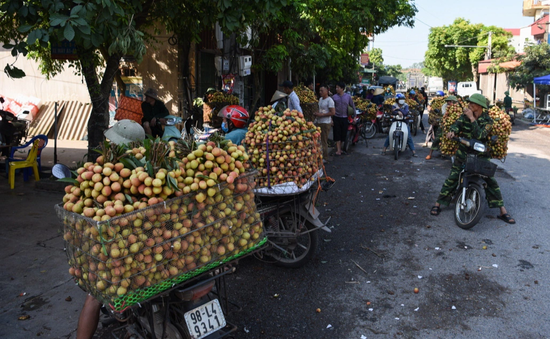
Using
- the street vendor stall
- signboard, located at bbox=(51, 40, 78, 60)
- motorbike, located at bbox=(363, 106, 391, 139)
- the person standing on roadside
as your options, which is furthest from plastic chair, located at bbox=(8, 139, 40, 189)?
the street vendor stall

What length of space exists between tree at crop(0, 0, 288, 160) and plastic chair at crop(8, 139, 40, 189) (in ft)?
4.95

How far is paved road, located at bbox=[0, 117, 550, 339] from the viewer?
12.8 feet

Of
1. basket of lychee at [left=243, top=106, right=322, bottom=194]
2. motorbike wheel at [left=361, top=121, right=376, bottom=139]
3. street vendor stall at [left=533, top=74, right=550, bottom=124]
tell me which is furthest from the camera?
street vendor stall at [left=533, top=74, right=550, bottom=124]

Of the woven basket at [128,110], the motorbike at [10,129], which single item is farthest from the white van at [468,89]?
the motorbike at [10,129]

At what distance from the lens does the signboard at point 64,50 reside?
7.49 m

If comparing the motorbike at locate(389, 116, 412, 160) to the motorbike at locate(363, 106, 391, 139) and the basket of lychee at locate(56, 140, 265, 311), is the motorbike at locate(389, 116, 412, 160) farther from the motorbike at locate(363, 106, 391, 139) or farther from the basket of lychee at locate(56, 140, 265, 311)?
the basket of lychee at locate(56, 140, 265, 311)

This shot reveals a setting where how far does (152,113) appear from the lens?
8688 mm

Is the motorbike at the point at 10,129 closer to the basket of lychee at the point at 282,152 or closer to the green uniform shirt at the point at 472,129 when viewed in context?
the basket of lychee at the point at 282,152

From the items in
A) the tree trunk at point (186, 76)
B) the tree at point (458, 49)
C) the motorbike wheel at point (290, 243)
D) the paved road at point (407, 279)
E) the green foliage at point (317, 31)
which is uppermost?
the tree at point (458, 49)

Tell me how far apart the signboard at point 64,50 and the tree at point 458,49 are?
54384mm

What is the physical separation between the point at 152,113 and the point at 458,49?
58.4 metres

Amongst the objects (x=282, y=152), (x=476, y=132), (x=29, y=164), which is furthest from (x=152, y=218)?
(x=29, y=164)

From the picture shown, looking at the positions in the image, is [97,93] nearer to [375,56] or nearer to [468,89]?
[468,89]

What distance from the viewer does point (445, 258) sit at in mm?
Answer: 5355
